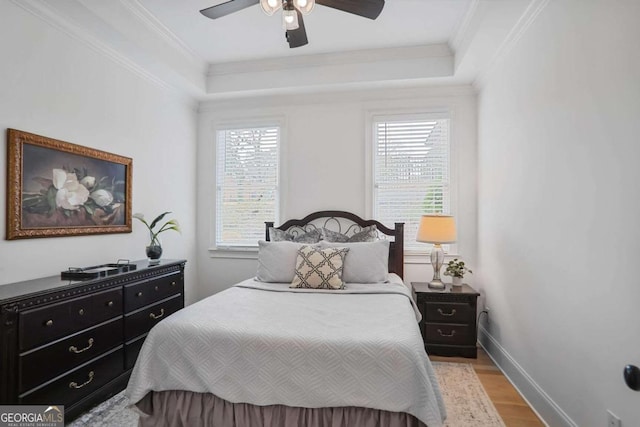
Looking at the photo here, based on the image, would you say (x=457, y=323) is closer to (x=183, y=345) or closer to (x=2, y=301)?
(x=183, y=345)

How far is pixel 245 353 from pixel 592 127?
7.03 ft

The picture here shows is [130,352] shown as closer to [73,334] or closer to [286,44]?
[73,334]

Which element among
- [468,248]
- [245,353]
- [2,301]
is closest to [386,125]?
[468,248]

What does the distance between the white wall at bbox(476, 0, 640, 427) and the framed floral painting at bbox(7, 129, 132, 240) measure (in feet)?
11.1

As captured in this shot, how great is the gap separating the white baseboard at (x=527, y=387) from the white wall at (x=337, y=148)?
95 cm

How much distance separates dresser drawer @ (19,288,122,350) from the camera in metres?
1.90

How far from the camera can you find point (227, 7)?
2121 millimetres

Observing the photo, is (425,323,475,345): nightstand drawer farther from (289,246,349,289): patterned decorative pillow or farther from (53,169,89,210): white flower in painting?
(53,169,89,210): white flower in painting

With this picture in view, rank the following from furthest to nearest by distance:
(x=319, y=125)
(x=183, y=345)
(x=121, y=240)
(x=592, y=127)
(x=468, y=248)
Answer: (x=319, y=125)
(x=468, y=248)
(x=121, y=240)
(x=183, y=345)
(x=592, y=127)

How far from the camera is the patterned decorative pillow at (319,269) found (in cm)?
291

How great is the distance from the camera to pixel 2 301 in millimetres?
1770

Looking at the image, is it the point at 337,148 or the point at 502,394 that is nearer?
the point at 502,394

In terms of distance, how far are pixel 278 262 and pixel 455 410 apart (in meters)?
1.81

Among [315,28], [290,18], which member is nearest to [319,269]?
[290,18]
